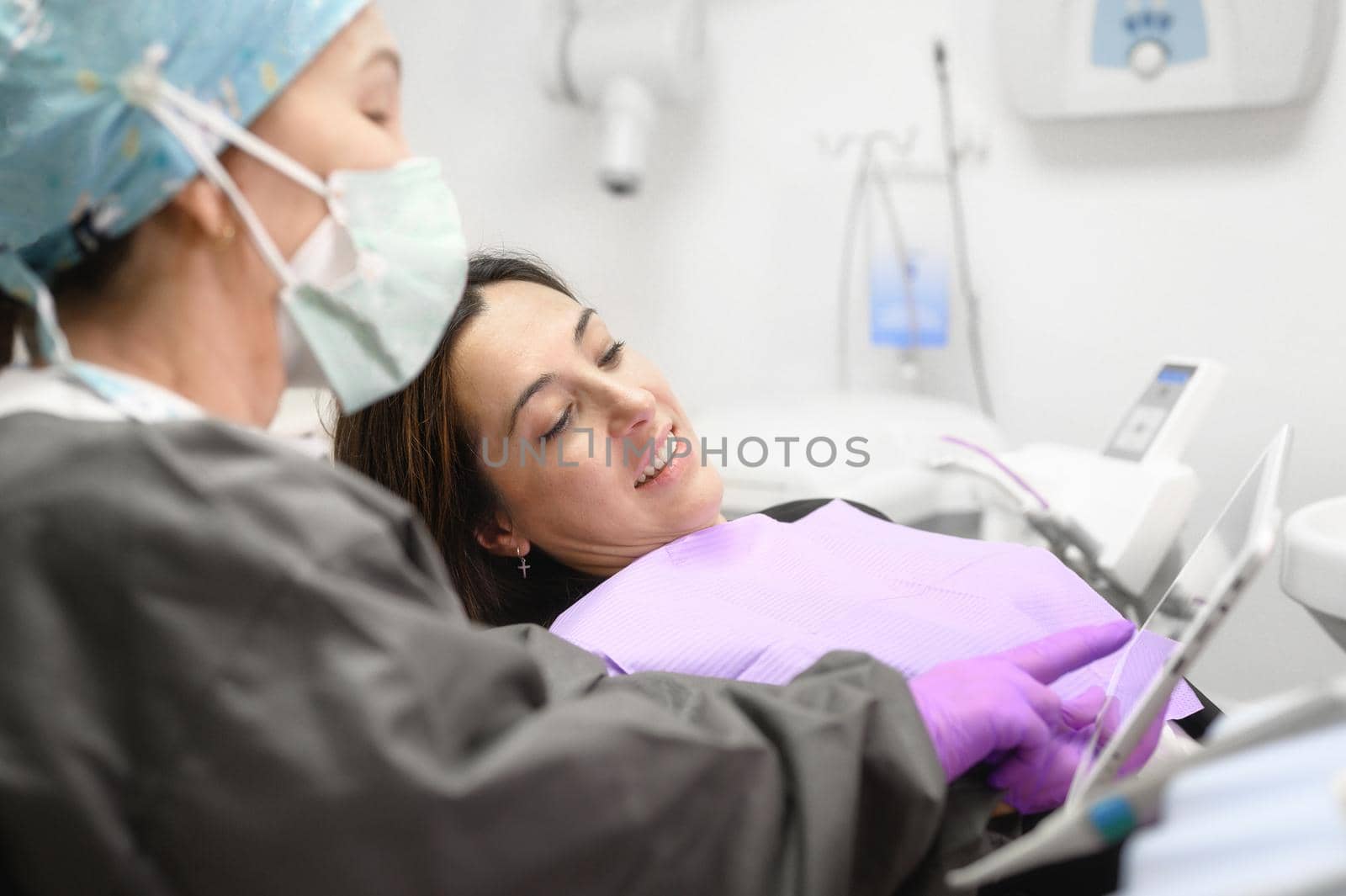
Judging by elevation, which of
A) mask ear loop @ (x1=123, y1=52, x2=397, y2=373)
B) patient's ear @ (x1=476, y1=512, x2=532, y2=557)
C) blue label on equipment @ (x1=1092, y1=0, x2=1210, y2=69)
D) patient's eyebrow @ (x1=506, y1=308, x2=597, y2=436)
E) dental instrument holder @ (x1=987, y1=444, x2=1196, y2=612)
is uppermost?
blue label on equipment @ (x1=1092, y1=0, x2=1210, y2=69)

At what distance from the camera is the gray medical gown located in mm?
597

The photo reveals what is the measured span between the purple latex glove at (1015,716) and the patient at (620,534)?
0.11m

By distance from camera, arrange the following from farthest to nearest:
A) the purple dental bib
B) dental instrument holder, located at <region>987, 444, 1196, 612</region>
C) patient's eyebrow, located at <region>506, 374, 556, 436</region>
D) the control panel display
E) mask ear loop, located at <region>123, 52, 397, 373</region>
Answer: the control panel display
dental instrument holder, located at <region>987, 444, 1196, 612</region>
patient's eyebrow, located at <region>506, 374, 556, 436</region>
the purple dental bib
mask ear loop, located at <region>123, 52, 397, 373</region>

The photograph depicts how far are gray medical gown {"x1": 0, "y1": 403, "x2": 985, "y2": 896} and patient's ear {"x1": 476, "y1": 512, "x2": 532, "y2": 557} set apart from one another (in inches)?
25.3

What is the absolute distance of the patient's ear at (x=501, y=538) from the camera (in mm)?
1371

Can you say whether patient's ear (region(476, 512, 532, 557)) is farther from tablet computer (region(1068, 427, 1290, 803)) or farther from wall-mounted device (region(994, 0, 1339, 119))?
wall-mounted device (region(994, 0, 1339, 119))

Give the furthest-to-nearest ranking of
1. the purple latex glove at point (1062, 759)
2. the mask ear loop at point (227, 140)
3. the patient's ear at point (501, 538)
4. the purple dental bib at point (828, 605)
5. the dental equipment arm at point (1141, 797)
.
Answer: the patient's ear at point (501, 538)
the purple dental bib at point (828, 605)
the purple latex glove at point (1062, 759)
the mask ear loop at point (227, 140)
the dental equipment arm at point (1141, 797)

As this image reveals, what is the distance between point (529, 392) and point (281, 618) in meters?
0.65

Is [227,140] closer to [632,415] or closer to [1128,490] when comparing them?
[632,415]

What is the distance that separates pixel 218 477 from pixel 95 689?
0.45 feet

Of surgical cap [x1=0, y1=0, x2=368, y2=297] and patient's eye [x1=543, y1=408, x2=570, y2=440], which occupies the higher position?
surgical cap [x1=0, y1=0, x2=368, y2=297]

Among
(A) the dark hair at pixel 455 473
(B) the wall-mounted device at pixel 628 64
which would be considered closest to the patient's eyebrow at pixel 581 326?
(A) the dark hair at pixel 455 473

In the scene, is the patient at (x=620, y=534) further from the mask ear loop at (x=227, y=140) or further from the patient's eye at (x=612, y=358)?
the mask ear loop at (x=227, y=140)

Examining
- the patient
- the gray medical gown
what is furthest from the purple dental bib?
the gray medical gown
